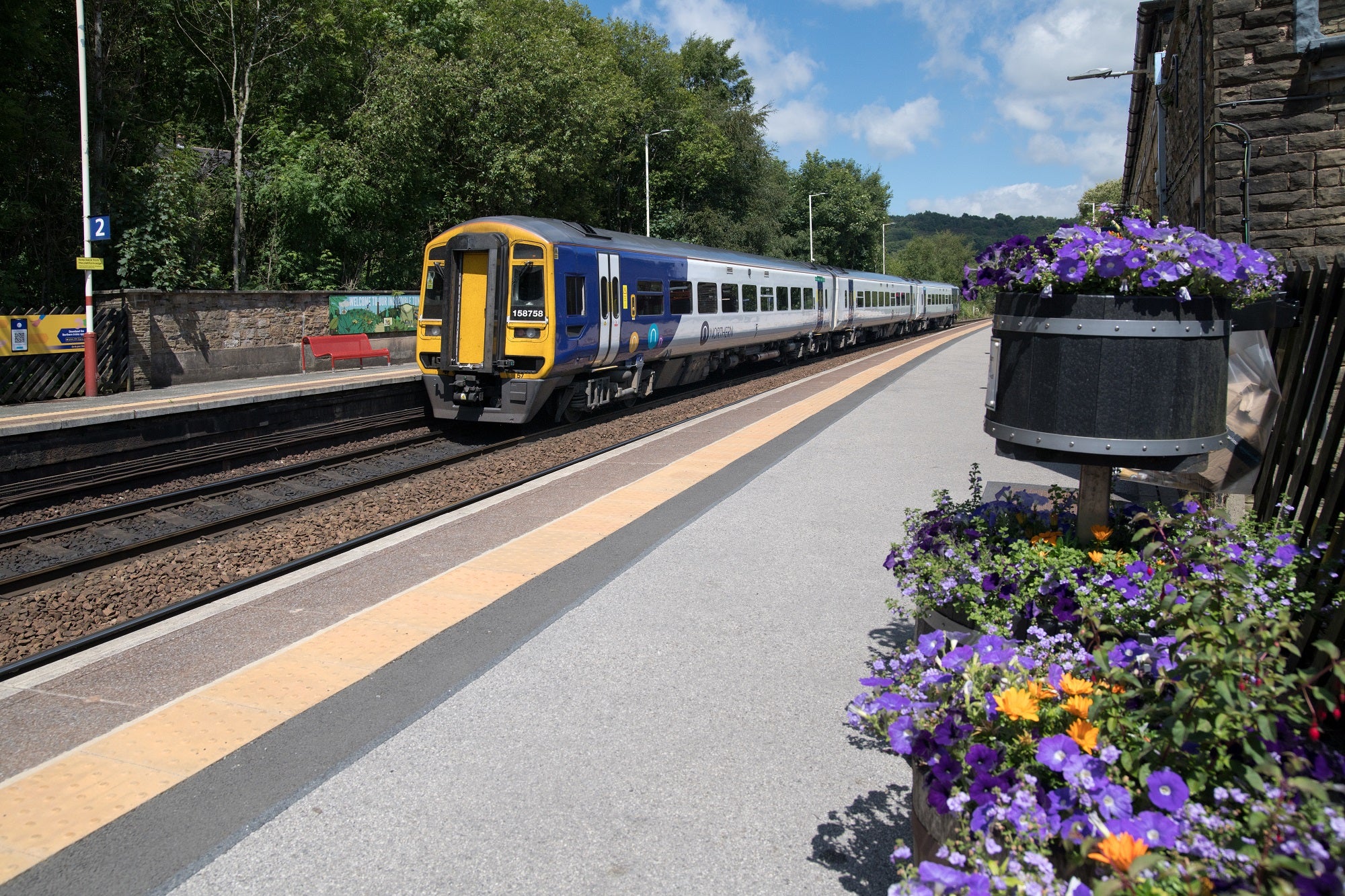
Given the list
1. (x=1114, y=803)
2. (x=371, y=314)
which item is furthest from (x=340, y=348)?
(x=1114, y=803)

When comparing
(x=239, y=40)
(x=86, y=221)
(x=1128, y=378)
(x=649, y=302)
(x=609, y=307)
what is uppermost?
(x=239, y=40)

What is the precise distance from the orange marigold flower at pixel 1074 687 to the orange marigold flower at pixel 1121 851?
0.48 meters

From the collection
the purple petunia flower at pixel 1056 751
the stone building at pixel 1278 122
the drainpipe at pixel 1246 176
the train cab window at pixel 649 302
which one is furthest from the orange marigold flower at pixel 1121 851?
the train cab window at pixel 649 302

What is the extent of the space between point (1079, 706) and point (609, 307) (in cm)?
1273

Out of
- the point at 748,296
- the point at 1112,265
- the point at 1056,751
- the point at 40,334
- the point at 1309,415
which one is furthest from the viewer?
the point at 748,296

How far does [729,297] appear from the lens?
19.7m

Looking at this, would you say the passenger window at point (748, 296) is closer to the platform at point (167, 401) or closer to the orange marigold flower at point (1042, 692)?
the platform at point (167, 401)

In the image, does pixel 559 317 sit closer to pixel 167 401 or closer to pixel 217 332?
pixel 167 401

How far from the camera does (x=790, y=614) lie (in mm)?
5348

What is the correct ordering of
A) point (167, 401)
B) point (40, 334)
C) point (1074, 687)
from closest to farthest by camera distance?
point (1074, 687), point (167, 401), point (40, 334)

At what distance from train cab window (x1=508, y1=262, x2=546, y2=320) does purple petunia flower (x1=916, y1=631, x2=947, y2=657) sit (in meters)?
10.7

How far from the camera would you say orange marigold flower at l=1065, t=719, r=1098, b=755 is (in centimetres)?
210

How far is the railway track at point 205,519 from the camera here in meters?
6.63

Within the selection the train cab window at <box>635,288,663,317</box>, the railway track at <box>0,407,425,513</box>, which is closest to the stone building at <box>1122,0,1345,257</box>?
the train cab window at <box>635,288,663,317</box>
